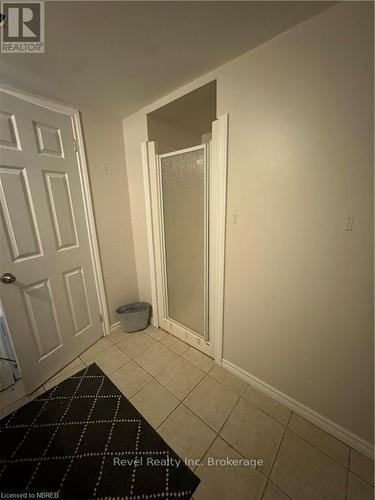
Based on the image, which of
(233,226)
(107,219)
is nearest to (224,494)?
(233,226)

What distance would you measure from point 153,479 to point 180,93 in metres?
2.39

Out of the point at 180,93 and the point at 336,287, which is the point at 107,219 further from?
the point at 336,287

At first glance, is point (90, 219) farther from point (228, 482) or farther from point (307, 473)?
point (307, 473)

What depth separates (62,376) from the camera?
161 cm

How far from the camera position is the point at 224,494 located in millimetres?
955

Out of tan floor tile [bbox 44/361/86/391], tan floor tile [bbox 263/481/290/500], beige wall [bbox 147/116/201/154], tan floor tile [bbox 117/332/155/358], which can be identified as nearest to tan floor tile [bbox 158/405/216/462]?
tan floor tile [bbox 263/481/290/500]

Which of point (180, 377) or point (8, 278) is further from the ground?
point (8, 278)

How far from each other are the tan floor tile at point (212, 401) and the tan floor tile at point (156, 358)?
34cm

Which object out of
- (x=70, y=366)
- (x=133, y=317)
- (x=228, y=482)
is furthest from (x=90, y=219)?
(x=228, y=482)

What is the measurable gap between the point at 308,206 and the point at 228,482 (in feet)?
4.88

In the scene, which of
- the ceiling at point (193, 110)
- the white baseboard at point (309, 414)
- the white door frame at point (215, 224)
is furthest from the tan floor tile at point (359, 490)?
the ceiling at point (193, 110)

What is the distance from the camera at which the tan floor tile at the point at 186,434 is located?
111cm

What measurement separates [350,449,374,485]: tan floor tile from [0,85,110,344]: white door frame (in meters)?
2.03

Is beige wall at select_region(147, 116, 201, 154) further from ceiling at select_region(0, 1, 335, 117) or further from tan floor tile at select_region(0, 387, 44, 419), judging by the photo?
tan floor tile at select_region(0, 387, 44, 419)
